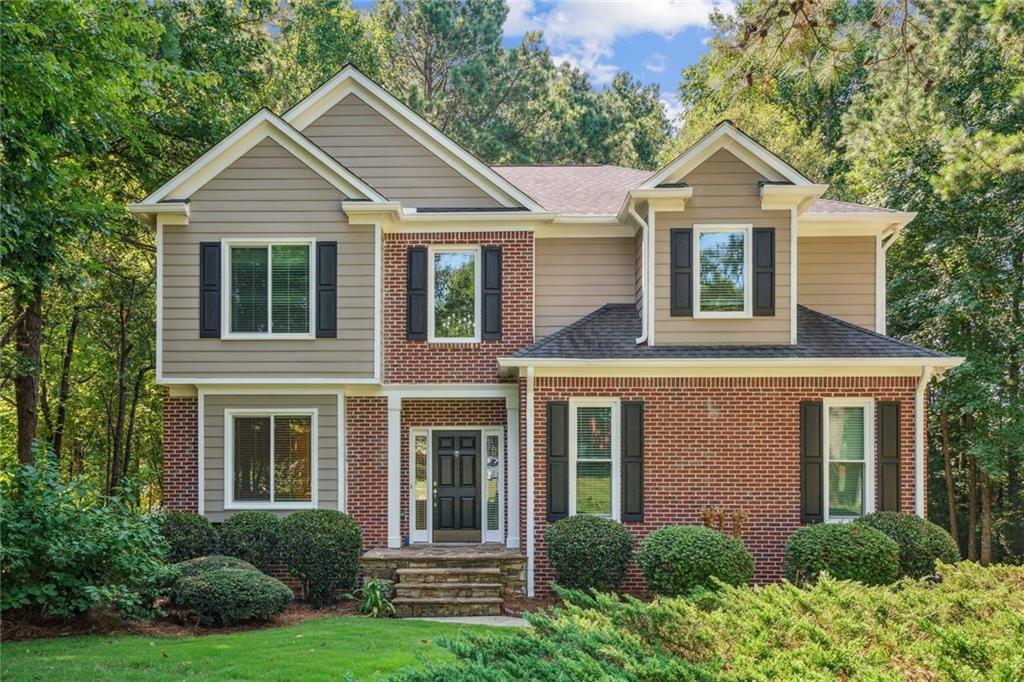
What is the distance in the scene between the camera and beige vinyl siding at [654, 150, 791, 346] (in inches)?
506

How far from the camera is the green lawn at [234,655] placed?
7.67 m

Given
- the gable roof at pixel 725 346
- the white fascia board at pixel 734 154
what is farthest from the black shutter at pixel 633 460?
the white fascia board at pixel 734 154

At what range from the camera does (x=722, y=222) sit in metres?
13.0

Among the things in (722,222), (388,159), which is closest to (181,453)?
(388,159)

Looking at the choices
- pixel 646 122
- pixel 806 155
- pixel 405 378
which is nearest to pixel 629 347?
pixel 405 378

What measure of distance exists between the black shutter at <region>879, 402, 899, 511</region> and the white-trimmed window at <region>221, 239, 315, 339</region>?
29.1 ft

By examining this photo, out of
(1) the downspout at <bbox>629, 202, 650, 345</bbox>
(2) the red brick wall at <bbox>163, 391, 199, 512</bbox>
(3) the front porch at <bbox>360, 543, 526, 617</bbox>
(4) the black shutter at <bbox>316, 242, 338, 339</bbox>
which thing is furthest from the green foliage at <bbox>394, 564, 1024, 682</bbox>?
(2) the red brick wall at <bbox>163, 391, 199, 512</bbox>

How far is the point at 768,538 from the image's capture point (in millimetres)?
12266

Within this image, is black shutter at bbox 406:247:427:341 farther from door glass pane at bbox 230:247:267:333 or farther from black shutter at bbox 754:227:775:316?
black shutter at bbox 754:227:775:316

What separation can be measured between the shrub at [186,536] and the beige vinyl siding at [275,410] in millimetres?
666

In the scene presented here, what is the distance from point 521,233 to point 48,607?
27.6 ft

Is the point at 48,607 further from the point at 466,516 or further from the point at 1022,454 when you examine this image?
the point at 1022,454

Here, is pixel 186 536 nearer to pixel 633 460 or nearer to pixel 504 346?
pixel 504 346

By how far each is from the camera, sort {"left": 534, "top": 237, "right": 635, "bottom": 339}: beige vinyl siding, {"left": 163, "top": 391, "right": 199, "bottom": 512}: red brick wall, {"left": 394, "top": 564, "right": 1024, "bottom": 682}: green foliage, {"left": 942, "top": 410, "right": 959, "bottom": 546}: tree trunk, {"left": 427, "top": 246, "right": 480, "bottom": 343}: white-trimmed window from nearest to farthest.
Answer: {"left": 394, "top": 564, "right": 1024, "bottom": 682}: green foliage → {"left": 163, "top": 391, "right": 199, "bottom": 512}: red brick wall → {"left": 427, "top": 246, "right": 480, "bottom": 343}: white-trimmed window → {"left": 534, "top": 237, "right": 635, "bottom": 339}: beige vinyl siding → {"left": 942, "top": 410, "right": 959, "bottom": 546}: tree trunk
